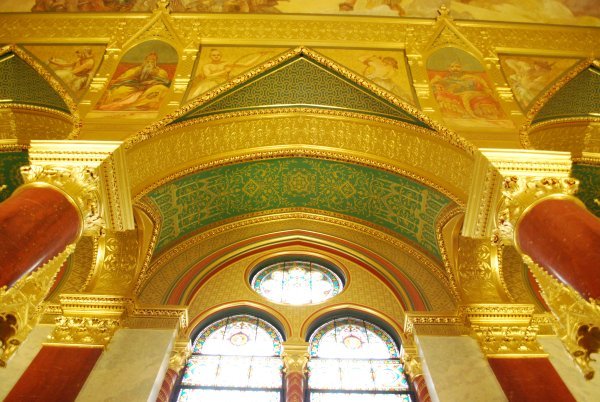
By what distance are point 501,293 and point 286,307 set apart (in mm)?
2745

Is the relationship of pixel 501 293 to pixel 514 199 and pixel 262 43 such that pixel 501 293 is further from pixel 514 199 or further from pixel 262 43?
pixel 262 43

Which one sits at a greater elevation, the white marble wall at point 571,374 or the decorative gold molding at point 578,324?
the white marble wall at point 571,374

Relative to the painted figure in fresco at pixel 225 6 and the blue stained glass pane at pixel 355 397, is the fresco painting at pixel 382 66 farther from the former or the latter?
the blue stained glass pane at pixel 355 397

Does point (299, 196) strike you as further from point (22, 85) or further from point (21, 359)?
point (21, 359)

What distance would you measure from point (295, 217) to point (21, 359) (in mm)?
4500

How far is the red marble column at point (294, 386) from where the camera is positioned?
19.1 ft

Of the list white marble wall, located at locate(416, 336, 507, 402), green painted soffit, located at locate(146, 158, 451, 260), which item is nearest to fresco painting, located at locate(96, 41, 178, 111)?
green painted soffit, located at locate(146, 158, 451, 260)

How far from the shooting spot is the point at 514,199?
196 inches

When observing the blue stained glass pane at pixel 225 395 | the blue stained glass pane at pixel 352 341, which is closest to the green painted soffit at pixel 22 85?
the blue stained glass pane at pixel 225 395

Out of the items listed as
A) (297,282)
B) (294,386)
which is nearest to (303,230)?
(297,282)

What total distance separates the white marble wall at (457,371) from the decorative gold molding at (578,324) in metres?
1.89

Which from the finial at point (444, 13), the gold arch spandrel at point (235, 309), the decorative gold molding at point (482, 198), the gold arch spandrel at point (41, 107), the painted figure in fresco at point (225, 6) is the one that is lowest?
the decorative gold molding at point (482, 198)

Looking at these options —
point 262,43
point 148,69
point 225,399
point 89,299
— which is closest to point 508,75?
point 262,43

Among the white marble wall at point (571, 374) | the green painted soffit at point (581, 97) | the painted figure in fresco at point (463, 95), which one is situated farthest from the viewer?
Answer: the green painted soffit at point (581, 97)
